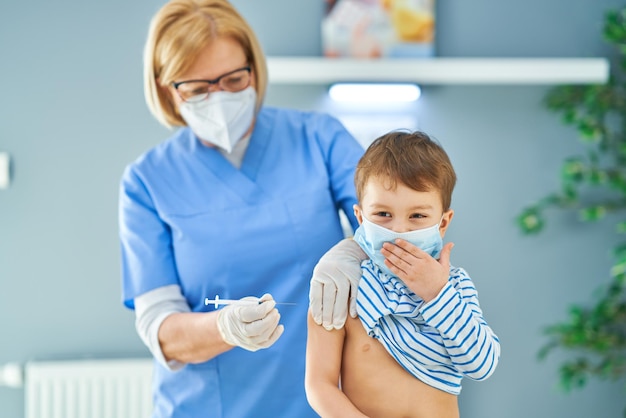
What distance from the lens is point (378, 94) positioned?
2.88 meters

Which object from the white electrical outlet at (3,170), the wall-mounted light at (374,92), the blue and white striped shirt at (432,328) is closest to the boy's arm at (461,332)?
the blue and white striped shirt at (432,328)

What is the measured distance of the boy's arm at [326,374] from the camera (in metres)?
1.08

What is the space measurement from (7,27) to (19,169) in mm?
516

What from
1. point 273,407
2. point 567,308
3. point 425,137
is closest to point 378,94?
point 567,308

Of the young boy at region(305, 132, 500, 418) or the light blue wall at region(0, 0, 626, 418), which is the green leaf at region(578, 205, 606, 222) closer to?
the light blue wall at region(0, 0, 626, 418)

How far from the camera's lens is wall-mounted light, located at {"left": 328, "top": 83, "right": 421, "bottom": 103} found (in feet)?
9.34

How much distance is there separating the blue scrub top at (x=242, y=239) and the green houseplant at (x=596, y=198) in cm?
159

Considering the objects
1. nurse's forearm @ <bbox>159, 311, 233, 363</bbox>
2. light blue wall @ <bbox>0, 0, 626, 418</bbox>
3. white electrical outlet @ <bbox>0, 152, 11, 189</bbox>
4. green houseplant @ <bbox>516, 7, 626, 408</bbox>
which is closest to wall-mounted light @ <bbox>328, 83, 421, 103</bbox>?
light blue wall @ <bbox>0, 0, 626, 418</bbox>

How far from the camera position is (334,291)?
1.12 metres

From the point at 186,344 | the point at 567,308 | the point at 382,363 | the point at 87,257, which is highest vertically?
the point at 382,363

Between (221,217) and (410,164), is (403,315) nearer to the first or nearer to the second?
(410,164)

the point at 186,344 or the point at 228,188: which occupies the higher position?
the point at 228,188

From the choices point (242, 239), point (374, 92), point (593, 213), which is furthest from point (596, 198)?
point (242, 239)

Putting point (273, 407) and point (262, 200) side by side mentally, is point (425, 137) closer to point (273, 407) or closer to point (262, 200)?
point (262, 200)
